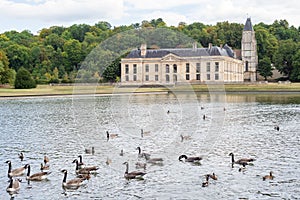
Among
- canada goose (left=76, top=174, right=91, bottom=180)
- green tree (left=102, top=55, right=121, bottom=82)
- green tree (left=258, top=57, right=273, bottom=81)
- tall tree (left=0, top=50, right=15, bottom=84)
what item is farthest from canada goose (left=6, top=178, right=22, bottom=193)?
green tree (left=258, top=57, right=273, bottom=81)

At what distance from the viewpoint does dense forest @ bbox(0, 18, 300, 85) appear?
104m

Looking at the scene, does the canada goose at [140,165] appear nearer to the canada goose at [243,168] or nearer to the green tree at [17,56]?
the canada goose at [243,168]

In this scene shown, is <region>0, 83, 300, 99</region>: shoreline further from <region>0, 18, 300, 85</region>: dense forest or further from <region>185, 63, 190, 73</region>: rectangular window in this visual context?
<region>185, 63, 190, 73</region>: rectangular window

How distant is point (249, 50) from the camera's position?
11769 cm

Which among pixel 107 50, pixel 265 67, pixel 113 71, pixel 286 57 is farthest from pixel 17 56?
pixel 286 57

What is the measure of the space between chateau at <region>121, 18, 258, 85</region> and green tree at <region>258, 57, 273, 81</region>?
418cm

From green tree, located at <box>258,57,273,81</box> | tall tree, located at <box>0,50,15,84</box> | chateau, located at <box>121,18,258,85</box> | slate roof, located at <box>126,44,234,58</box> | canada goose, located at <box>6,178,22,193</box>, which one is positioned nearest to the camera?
canada goose, located at <box>6,178,22,193</box>

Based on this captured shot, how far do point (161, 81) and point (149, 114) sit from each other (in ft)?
234

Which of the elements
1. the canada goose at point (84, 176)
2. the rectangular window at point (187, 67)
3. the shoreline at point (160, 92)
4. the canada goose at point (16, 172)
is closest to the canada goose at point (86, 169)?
the canada goose at point (84, 176)

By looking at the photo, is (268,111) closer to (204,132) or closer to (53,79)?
(204,132)

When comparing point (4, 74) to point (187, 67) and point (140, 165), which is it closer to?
point (187, 67)

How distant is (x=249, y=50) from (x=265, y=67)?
9.33m

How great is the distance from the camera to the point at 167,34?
127438mm

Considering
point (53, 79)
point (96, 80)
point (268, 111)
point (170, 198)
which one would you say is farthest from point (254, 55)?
point (170, 198)
